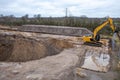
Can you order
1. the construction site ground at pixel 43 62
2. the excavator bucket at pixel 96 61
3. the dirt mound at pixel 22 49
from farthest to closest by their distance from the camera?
the dirt mound at pixel 22 49 < the excavator bucket at pixel 96 61 < the construction site ground at pixel 43 62

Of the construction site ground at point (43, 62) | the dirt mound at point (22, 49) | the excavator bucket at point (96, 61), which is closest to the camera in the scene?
the construction site ground at point (43, 62)

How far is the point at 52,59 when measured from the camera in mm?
10812

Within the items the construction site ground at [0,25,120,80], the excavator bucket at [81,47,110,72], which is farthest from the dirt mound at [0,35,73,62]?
the excavator bucket at [81,47,110,72]

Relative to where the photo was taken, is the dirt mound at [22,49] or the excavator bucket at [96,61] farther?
the dirt mound at [22,49]

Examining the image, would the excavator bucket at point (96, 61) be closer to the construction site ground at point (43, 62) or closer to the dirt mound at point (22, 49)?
the construction site ground at point (43, 62)

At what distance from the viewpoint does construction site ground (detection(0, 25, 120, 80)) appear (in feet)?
26.6

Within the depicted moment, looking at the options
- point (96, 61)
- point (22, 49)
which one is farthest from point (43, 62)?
point (96, 61)

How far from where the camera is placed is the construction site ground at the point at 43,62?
320 inches

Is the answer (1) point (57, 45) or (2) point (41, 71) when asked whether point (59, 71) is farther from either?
(1) point (57, 45)

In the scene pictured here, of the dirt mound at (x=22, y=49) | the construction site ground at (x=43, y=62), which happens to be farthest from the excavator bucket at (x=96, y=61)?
the dirt mound at (x=22, y=49)

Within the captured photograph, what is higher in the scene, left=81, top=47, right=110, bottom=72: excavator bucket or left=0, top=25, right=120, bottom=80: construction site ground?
left=0, top=25, right=120, bottom=80: construction site ground

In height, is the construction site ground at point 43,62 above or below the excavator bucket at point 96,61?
above

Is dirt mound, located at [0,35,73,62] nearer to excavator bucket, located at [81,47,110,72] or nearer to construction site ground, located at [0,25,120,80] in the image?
construction site ground, located at [0,25,120,80]

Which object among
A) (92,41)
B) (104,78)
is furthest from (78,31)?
(104,78)
